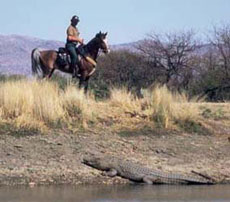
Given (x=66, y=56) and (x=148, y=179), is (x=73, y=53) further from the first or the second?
(x=148, y=179)

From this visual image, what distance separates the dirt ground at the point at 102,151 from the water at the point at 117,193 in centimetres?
59

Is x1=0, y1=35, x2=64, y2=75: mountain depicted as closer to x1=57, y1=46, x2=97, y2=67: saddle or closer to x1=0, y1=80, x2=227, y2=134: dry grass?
x1=57, y1=46, x2=97, y2=67: saddle

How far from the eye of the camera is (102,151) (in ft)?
57.5

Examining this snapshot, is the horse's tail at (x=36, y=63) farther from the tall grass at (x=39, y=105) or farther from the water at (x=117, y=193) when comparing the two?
the water at (x=117, y=193)

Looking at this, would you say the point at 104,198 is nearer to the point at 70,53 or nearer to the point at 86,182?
the point at 86,182

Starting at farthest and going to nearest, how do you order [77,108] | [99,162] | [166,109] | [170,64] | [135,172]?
[170,64], [166,109], [77,108], [99,162], [135,172]

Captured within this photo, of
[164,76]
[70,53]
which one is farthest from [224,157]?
[164,76]

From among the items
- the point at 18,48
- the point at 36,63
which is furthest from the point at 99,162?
the point at 18,48

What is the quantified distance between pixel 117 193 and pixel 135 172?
4.95 feet

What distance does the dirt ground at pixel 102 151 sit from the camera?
15.9m

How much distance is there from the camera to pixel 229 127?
1973 centimetres

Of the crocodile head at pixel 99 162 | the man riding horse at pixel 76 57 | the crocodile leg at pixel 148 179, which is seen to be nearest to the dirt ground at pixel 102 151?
the crocodile head at pixel 99 162

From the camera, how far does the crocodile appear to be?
51.7 ft

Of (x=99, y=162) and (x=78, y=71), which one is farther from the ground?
(x=78, y=71)
